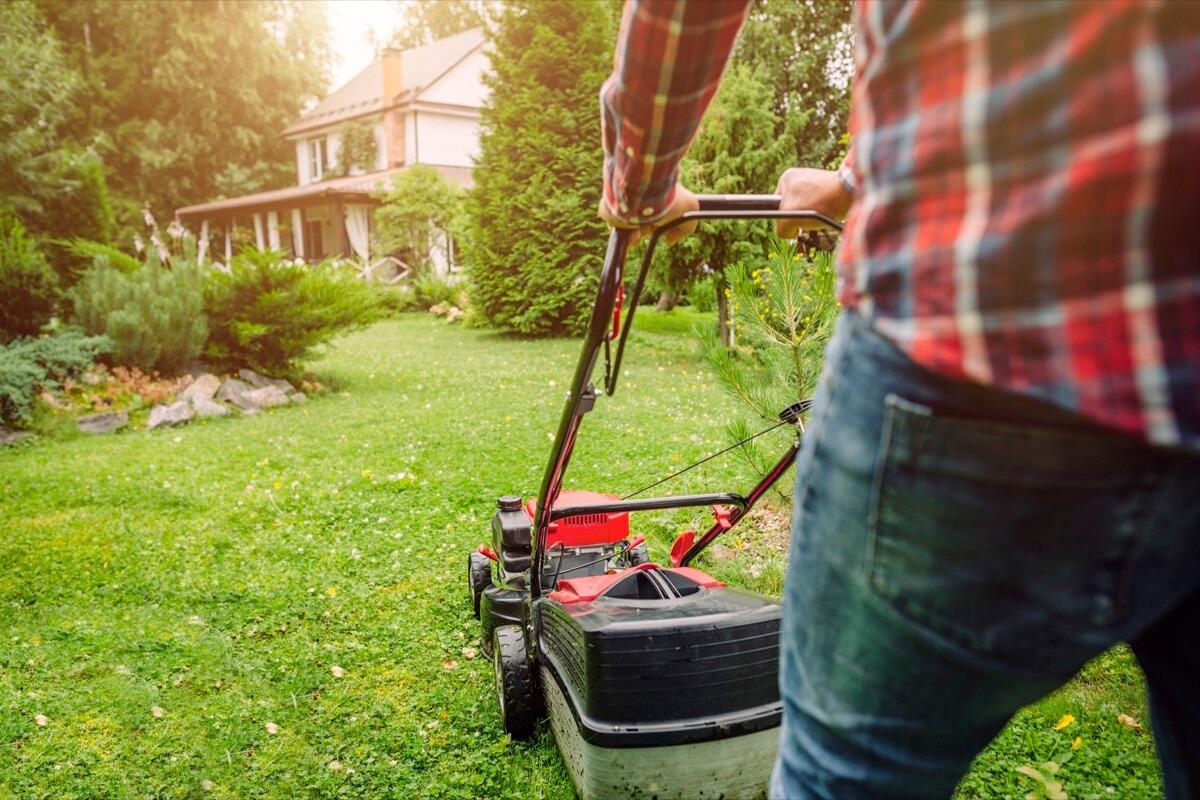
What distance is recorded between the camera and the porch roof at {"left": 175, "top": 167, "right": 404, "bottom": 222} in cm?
2088

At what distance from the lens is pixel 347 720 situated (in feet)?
8.07

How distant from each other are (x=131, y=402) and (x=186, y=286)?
1012mm

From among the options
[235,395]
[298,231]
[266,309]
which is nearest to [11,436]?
[235,395]

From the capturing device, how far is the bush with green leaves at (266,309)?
7047 mm

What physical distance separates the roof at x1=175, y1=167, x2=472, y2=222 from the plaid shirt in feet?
62.2

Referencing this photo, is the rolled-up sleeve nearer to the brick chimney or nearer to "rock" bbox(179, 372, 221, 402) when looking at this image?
"rock" bbox(179, 372, 221, 402)

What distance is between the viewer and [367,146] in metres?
23.6

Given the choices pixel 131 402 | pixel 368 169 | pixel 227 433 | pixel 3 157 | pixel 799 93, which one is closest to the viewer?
pixel 227 433

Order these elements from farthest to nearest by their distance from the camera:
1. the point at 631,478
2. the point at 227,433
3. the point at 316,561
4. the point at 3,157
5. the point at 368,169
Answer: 1. the point at 368,169
2. the point at 3,157
3. the point at 227,433
4. the point at 631,478
5. the point at 316,561

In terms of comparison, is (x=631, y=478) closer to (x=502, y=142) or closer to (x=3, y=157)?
(x=3, y=157)

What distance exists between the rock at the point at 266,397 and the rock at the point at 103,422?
3.04ft

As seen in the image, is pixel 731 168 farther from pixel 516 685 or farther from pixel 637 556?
pixel 516 685

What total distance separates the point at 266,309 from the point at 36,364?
5.42 ft

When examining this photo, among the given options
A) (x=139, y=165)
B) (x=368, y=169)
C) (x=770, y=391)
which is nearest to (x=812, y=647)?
(x=770, y=391)
